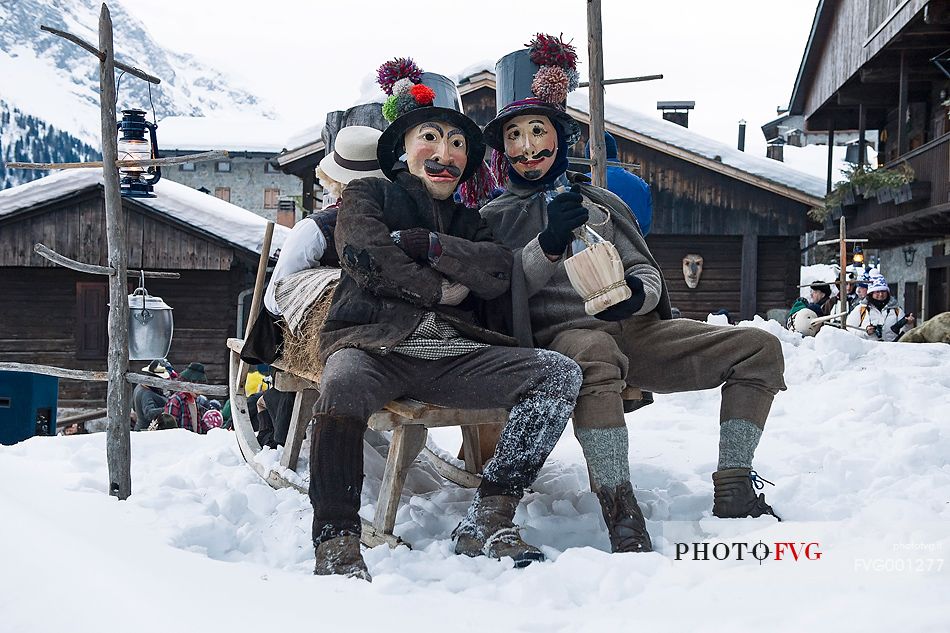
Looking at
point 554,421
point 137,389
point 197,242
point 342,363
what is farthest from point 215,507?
point 197,242

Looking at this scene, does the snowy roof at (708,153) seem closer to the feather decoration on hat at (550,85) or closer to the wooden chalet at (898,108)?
the wooden chalet at (898,108)

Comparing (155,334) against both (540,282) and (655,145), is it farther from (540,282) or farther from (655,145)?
(655,145)

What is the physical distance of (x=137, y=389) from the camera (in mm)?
9648

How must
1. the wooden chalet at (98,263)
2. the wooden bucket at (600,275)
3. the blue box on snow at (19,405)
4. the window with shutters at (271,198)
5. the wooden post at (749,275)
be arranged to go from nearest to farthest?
the wooden bucket at (600,275) < the blue box on snow at (19,405) < the wooden chalet at (98,263) < the wooden post at (749,275) < the window with shutters at (271,198)

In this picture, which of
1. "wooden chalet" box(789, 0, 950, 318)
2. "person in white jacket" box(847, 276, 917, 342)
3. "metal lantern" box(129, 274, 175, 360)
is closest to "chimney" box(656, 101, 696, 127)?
"wooden chalet" box(789, 0, 950, 318)

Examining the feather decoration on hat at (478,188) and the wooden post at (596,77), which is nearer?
the feather decoration on hat at (478,188)

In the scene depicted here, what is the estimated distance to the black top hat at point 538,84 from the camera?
11.9 feet

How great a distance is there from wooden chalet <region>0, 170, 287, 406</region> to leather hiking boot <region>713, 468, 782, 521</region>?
1226 cm

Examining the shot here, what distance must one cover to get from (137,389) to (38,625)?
8.30 metres

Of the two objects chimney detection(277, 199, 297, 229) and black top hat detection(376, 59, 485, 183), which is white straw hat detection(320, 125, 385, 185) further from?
chimney detection(277, 199, 297, 229)

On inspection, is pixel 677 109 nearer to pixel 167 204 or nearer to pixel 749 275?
pixel 749 275

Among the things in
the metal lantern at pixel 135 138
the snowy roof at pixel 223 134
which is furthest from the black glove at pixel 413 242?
the snowy roof at pixel 223 134

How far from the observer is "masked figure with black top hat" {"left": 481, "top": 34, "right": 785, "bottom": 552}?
3.07 m

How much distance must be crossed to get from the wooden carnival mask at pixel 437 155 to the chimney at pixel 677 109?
56.0 ft
